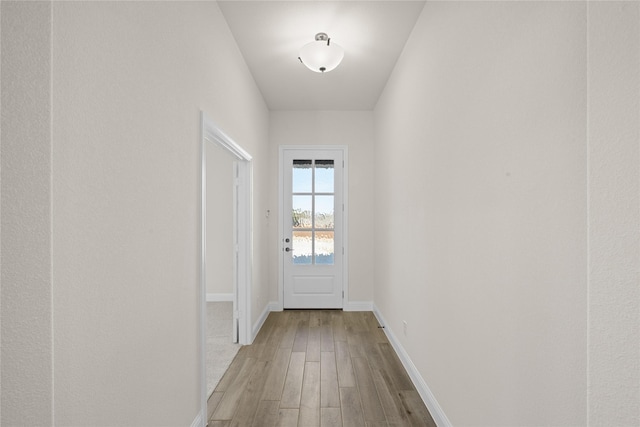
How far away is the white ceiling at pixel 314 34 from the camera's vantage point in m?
2.35

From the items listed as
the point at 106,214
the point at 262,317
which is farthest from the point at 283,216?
the point at 106,214

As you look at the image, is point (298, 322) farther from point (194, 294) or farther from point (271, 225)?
point (194, 294)

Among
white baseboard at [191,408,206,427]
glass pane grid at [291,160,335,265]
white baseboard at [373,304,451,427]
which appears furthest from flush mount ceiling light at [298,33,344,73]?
white baseboard at [191,408,206,427]

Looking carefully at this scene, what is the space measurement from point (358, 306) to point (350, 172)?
1.87m

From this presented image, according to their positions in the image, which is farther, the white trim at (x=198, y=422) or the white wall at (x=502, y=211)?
the white trim at (x=198, y=422)

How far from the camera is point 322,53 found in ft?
8.55

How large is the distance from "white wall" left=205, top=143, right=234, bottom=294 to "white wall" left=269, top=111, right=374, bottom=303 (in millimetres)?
1112

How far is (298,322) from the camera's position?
4.08 meters

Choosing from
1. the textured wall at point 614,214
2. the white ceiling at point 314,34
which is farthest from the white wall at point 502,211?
the white ceiling at point 314,34

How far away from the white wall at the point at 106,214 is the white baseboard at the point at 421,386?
145cm

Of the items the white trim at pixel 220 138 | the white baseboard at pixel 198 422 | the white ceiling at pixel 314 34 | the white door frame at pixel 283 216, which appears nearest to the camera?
the white baseboard at pixel 198 422

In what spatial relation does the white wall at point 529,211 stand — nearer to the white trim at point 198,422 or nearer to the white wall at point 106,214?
the white wall at point 106,214

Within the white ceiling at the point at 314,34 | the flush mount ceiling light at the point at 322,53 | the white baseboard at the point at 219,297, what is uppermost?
the white ceiling at the point at 314,34

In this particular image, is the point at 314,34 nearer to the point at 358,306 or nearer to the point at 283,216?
the point at 283,216
